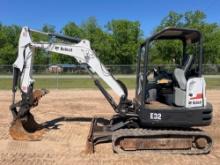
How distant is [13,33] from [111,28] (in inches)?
567

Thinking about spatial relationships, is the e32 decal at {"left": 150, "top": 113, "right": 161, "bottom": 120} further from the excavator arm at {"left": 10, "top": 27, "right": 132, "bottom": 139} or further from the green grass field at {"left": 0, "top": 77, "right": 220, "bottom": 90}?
the green grass field at {"left": 0, "top": 77, "right": 220, "bottom": 90}

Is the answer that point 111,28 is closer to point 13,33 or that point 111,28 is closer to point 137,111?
point 13,33

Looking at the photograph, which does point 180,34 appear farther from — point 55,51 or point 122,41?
point 122,41

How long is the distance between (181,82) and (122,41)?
136 ft

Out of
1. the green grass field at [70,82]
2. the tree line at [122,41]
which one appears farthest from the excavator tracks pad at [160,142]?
the tree line at [122,41]

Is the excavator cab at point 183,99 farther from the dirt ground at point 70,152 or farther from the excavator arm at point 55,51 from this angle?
the excavator arm at point 55,51

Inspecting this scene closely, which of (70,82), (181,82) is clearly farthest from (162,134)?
(70,82)

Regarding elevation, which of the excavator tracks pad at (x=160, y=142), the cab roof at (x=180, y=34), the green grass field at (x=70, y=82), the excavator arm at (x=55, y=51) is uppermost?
the cab roof at (x=180, y=34)

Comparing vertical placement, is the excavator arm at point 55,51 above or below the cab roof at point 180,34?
below

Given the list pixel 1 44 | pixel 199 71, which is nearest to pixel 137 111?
pixel 199 71

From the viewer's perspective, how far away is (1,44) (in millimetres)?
54844

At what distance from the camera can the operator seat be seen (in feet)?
28.9

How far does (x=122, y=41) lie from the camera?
164ft

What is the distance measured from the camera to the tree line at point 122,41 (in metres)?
45.3
